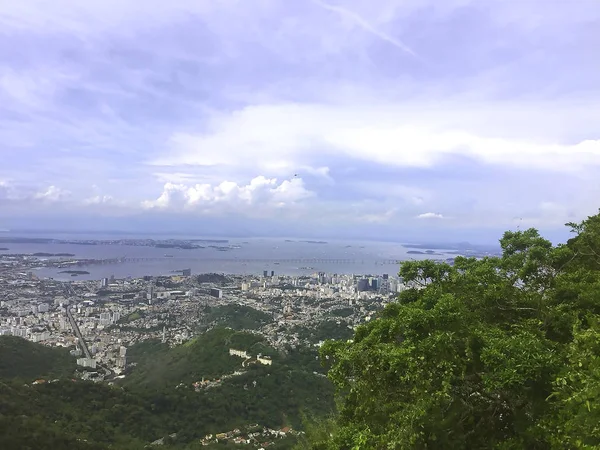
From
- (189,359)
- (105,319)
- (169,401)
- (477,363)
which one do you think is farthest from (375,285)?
(477,363)

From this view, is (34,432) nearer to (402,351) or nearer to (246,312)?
(402,351)

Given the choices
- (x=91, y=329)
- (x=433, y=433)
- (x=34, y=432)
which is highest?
(x=433, y=433)

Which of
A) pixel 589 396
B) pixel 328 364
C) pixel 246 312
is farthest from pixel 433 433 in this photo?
pixel 246 312

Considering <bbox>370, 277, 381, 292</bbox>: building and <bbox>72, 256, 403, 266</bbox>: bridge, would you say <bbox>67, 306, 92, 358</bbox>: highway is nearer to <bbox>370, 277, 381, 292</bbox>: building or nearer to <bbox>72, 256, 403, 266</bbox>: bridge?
<bbox>370, 277, 381, 292</bbox>: building

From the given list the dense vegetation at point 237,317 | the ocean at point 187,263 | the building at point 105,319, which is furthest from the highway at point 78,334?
the ocean at point 187,263

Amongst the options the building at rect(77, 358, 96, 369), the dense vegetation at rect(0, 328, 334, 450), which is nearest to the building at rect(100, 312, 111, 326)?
the dense vegetation at rect(0, 328, 334, 450)

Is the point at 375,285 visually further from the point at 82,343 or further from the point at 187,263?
the point at 187,263
